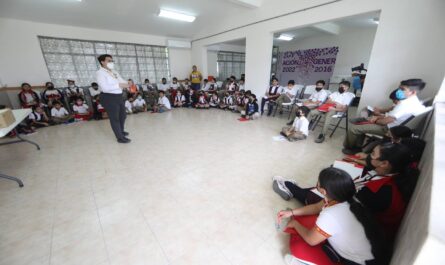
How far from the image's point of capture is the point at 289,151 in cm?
279

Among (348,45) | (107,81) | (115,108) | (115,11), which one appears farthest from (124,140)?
(348,45)

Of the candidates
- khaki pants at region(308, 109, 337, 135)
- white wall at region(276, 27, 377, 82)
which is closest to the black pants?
khaki pants at region(308, 109, 337, 135)

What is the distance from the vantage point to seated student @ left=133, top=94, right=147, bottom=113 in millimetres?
5504

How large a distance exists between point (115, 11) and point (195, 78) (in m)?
3.03

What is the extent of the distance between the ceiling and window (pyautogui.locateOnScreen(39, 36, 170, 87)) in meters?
0.56

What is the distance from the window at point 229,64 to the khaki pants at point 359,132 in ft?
23.1

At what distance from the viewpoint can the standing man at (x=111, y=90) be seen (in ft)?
8.97

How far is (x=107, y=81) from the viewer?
2.74 meters

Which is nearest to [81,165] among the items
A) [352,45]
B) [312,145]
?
[312,145]

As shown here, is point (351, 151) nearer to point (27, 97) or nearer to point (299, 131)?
point (299, 131)

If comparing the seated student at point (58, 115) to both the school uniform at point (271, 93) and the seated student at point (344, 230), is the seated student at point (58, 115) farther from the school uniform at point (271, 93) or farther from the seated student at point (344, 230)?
the seated student at point (344, 230)

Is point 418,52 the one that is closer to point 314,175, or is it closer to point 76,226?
point 314,175

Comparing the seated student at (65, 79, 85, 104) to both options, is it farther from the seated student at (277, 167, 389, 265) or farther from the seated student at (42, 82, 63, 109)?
the seated student at (277, 167, 389, 265)

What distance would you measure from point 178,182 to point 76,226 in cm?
91
